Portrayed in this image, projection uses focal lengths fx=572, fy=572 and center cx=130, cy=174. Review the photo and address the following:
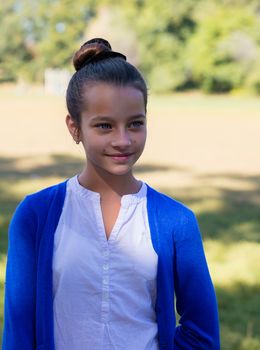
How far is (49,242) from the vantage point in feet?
4.20

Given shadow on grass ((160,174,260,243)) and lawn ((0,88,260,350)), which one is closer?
lawn ((0,88,260,350))

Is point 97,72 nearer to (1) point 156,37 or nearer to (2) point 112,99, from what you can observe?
(2) point 112,99

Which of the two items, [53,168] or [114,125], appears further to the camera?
[53,168]

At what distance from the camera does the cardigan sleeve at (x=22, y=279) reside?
1.29 m

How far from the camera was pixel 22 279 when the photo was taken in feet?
4.28

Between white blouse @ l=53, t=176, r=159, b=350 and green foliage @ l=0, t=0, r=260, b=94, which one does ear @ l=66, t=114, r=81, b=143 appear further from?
green foliage @ l=0, t=0, r=260, b=94

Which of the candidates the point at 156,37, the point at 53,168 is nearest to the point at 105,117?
the point at 53,168

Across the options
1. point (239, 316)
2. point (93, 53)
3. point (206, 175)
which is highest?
point (206, 175)

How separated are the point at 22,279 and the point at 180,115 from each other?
804 inches

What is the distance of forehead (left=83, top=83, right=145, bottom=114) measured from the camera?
4.24 ft

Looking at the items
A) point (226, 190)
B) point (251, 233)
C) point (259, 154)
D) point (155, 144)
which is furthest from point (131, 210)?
point (155, 144)

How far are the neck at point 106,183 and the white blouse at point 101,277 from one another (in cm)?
3

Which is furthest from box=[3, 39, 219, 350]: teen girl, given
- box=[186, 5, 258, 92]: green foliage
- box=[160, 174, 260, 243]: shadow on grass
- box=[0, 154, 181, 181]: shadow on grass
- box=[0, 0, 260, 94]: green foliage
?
box=[186, 5, 258, 92]: green foliage

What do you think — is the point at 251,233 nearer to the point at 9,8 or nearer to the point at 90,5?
the point at 90,5
